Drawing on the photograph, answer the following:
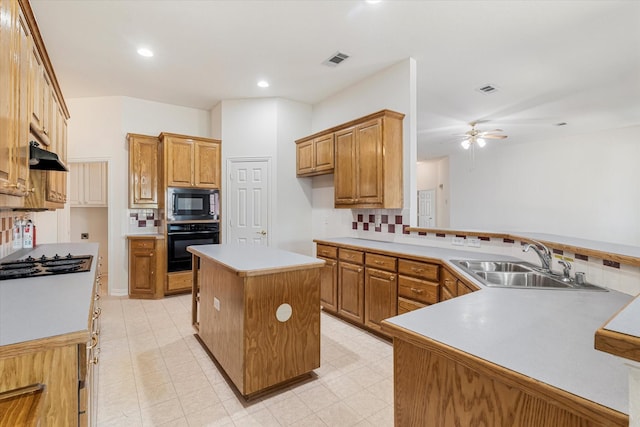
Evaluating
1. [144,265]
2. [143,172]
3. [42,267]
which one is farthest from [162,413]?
[143,172]

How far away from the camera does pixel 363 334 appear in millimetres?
3156

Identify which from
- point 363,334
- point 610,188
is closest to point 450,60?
point 363,334

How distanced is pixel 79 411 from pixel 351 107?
4.02 m

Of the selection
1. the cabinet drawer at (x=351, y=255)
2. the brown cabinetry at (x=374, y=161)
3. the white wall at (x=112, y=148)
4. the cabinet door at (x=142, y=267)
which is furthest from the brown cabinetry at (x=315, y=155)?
the white wall at (x=112, y=148)

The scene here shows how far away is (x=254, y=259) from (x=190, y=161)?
2831 millimetres

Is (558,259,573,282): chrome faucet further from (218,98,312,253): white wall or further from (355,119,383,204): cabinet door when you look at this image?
(218,98,312,253): white wall

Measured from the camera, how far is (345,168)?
3.76 meters

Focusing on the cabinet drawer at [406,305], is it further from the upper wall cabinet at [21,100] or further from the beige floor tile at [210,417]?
the upper wall cabinet at [21,100]

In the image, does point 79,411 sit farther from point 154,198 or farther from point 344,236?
point 154,198

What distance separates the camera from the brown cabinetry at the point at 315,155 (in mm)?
4043

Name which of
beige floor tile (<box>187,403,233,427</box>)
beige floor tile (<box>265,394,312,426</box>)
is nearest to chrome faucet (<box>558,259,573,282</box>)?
beige floor tile (<box>265,394,312,426</box>)

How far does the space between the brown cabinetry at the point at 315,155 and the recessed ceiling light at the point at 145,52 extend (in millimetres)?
2103

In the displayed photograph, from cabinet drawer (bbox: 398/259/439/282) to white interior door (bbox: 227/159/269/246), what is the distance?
242 centimetres

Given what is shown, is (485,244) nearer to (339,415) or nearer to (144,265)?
(339,415)
